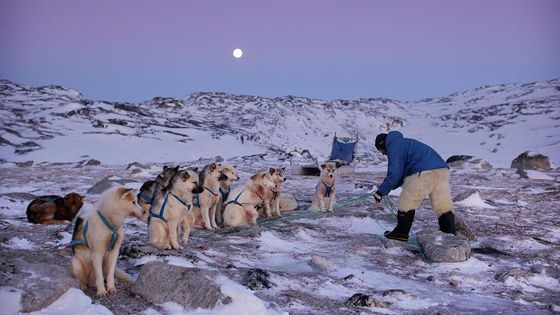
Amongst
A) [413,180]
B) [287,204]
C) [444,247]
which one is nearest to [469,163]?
[287,204]

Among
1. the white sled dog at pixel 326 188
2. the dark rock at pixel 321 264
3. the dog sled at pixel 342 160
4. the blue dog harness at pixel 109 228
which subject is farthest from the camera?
the dog sled at pixel 342 160

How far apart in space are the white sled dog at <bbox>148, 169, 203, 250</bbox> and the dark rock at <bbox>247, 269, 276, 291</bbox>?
1520mm

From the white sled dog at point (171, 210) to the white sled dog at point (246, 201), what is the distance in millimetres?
2220

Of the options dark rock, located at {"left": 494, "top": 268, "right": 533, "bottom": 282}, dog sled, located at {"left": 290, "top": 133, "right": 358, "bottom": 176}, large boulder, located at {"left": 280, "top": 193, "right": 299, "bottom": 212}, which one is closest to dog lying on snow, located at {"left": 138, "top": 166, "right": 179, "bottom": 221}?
large boulder, located at {"left": 280, "top": 193, "right": 299, "bottom": 212}

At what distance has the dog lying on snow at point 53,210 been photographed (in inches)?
307

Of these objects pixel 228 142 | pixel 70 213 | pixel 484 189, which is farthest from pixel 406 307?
pixel 228 142

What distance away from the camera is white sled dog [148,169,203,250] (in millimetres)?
6195

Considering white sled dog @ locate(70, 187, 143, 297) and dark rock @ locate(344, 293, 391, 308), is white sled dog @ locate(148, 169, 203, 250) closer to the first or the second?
white sled dog @ locate(70, 187, 143, 297)

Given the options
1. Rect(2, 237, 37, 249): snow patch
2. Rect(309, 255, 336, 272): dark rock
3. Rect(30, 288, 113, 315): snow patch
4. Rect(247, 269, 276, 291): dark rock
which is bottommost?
Rect(309, 255, 336, 272): dark rock

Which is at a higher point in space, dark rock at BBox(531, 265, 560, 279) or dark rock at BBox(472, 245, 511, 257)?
dark rock at BBox(531, 265, 560, 279)

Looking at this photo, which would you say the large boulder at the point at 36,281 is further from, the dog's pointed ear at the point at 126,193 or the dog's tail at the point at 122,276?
the dog's pointed ear at the point at 126,193

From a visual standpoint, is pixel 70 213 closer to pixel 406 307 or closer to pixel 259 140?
pixel 406 307

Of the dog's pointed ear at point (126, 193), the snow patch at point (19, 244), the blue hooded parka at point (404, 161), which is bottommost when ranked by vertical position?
the snow patch at point (19, 244)

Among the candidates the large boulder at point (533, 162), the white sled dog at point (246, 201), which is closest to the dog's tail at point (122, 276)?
the white sled dog at point (246, 201)
